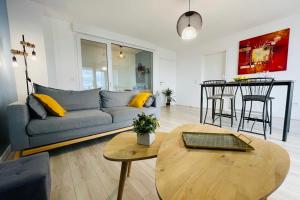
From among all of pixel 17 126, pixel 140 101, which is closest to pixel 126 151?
pixel 17 126

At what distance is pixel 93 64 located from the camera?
3.96m

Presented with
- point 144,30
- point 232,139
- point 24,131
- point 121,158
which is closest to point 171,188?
point 121,158

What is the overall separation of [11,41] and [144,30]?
3.03 metres

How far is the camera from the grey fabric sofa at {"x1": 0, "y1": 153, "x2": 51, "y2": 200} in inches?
29.3

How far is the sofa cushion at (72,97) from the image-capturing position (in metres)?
2.28

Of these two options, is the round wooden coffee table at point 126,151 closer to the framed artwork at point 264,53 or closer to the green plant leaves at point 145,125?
the green plant leaves at point 145,125

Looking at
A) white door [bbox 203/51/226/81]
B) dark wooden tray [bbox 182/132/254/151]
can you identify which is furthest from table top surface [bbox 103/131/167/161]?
white door [bbox 203/51/226/81]

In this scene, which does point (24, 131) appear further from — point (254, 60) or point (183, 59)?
point (183, 59)

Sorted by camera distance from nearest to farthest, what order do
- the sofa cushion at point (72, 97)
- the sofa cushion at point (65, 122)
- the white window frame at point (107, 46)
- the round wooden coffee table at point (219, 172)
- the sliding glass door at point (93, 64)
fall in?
the round wooden coffee table at point (219, 172) → the sofa cushion at point (65, 122) → the sofa cushion at point (72, 97) → the white window frame at point (107, 46) → the sliding glass door at point (93, 64)

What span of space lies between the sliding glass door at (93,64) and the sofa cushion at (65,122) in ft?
6.80

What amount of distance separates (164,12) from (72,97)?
270 centimetres

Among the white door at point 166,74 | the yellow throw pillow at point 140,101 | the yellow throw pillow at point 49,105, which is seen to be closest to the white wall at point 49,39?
the yellow throw pillow at point 49,105

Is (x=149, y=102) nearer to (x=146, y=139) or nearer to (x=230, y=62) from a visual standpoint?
(x=146, y=139)

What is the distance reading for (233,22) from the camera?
3.53 meters
